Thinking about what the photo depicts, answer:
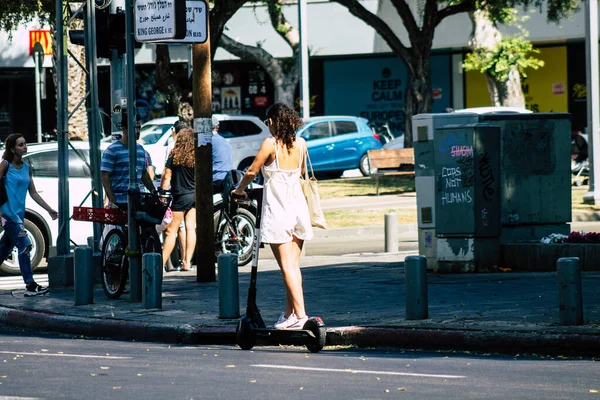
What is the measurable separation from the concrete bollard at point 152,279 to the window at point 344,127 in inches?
853

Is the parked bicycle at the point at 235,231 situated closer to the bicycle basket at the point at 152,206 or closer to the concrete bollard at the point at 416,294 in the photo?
the bicycle basket at the point at 152,206

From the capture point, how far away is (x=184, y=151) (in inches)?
586

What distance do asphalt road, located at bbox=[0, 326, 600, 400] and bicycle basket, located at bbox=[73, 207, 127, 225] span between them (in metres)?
3.08

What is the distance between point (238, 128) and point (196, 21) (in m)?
15.8

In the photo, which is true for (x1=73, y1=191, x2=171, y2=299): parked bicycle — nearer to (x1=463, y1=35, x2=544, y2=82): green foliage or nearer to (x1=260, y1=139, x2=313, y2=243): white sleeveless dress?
(x1=260, y1=139, x2=313, y2=243): white sleeveless dress

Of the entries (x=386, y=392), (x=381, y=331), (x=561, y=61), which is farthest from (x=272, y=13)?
(x=386, y=392)

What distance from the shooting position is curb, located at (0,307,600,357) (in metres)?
9.03

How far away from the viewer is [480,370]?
8.18m

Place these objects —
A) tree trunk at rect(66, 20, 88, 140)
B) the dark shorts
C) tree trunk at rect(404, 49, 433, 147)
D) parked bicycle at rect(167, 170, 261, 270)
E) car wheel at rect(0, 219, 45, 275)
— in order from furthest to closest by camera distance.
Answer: tree trunk at rect(404, 49, 433, 147) < tree trunk at rect(66, 20, 88, 140) < car wheel at rect(0, 219, 45, 275) < parked bicycle at rect(167, 170, 261, 270) < the dark shorts

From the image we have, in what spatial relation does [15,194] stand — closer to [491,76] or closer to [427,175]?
[427,175]

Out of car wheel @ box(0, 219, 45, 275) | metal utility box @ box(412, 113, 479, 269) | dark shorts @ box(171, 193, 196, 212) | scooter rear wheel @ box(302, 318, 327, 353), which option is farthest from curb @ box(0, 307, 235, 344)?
metal utility box @ box(412, 113, 479, 269)

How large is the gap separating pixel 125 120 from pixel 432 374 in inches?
245

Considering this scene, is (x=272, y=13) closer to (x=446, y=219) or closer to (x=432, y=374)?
(x=446, y=219)

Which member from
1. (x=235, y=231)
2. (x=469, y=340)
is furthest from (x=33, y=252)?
(x=469, y=340)
